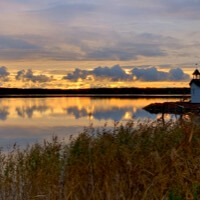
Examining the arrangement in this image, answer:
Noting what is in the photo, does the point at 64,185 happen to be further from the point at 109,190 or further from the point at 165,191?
the point at 165,191

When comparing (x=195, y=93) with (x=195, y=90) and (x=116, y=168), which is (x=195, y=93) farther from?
(x=116, y=168)

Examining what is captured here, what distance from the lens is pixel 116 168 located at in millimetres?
8406

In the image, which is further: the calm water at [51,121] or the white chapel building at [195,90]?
the white chapel building at [195,90]

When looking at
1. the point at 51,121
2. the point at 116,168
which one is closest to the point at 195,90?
A: the point at 51,121

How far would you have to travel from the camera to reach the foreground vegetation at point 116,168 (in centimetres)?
756

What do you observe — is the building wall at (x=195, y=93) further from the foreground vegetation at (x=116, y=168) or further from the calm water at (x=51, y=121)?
the foreground vegetation at (x=116, y=168)

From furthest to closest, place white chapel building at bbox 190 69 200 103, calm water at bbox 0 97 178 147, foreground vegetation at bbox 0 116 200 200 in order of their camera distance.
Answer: white chapel building at bbox 190 69 200 103, calm water at bbox 0 97 178 147, foreground vegetation at bbox 0 116 200 200

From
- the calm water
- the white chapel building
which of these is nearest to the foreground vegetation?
the calm water

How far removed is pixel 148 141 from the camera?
10531mm

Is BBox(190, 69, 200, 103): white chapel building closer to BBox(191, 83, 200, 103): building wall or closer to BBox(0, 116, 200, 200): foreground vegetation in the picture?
BBox(191, 83, 200, 103): building wall

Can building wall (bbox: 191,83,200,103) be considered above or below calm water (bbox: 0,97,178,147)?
above

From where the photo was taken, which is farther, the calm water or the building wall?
the building wall

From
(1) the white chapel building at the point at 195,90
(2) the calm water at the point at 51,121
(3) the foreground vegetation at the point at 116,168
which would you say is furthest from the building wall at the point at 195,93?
(3) the foreground vegetation at the point at 116,168

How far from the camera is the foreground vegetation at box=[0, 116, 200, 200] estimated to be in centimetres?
756
